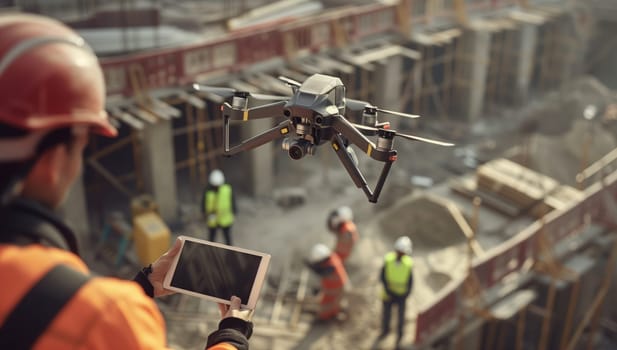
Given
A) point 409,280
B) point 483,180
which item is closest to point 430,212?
point 483,180

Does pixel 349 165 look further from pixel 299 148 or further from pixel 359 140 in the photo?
pixel 299 148

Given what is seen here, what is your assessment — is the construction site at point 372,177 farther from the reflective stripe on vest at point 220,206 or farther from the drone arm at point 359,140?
the drone arm at point 359,140

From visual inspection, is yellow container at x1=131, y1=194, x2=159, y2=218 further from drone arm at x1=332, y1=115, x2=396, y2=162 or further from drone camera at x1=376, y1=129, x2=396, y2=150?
drone camera at x1=376, y1=129, x2=396, y2=150

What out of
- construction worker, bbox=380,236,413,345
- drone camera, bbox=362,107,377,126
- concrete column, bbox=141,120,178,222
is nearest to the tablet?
drone camera, bbox=362,107,377,126

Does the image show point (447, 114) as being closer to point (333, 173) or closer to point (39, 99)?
point (333, 173)

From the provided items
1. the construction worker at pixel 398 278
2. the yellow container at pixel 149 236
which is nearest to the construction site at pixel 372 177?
the yellow container at pixel 149 236

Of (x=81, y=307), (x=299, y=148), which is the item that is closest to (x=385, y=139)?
(x=299, y=148)
